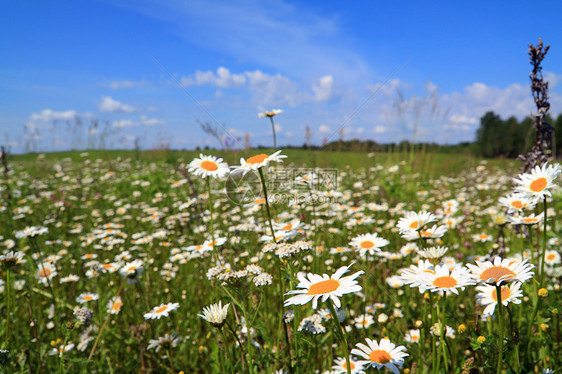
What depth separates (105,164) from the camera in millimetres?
10109

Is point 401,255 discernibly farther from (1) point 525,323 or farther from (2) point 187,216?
(2) point 187,216

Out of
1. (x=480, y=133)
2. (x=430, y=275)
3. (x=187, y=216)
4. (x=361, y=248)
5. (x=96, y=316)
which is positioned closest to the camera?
(x=430, y=275)

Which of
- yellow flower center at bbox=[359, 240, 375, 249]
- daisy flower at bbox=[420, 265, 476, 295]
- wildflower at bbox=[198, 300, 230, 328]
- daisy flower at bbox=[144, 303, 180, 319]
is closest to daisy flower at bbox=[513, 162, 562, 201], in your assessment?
daisy flower at bbox=[420, 265, 476, 295]

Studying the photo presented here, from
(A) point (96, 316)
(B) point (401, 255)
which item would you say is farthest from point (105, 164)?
(B) point (401, 255)

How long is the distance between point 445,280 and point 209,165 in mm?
1437

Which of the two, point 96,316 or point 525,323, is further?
point 96,316

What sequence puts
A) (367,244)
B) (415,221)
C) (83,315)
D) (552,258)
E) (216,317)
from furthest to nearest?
(552,258), (367,244), (83,315), (415,221), (216,317)

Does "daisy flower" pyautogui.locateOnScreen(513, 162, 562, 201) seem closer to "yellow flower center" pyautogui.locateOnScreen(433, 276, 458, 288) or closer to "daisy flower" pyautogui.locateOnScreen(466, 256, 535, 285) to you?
"daisy flower" pyautogui.locateOnScreen(466, 256, 535, 285)

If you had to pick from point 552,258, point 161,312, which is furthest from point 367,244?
point 552,258

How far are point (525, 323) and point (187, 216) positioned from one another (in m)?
3.70

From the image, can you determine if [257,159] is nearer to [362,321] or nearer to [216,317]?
[216,317]

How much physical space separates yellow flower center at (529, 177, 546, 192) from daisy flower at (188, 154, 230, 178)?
60.9 inches

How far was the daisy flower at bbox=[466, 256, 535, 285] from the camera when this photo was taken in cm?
94

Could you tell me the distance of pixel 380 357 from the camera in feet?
4.15
